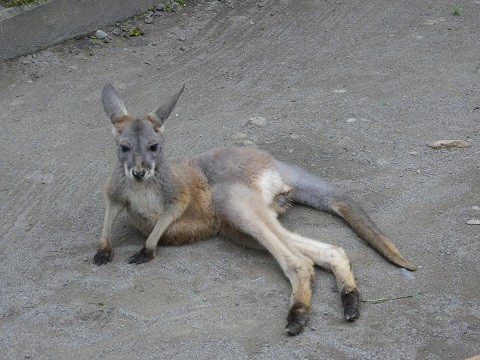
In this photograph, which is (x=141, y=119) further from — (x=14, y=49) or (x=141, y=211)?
(x=14, y=49)

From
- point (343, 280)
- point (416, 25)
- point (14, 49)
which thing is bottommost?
point (416, 25)

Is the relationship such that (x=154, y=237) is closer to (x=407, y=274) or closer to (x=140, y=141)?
(x=140, y=141)

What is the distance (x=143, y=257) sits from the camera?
4766 millimetres

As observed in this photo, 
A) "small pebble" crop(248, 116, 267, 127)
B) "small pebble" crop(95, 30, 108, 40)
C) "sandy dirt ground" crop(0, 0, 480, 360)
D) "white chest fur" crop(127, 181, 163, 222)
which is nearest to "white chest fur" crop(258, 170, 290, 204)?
"sandy dirt ground" crop(0, 0, 480, 360)

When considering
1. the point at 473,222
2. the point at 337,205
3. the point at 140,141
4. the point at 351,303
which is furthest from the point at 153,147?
the point at 473,222

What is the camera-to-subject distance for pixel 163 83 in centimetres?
718

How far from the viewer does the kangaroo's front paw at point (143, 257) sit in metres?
4.75

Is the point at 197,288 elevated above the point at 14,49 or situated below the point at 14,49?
below

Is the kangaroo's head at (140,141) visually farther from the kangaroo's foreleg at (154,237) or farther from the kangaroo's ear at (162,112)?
the kangaroo's foreleg at (154,237)

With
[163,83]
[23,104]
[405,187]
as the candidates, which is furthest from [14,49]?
[405,187]

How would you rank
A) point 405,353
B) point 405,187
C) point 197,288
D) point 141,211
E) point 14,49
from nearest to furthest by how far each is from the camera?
point 405,353 < point 197,288 < point 141,211 < point 405,187 < point 14,49

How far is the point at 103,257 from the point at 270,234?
3.46 feet

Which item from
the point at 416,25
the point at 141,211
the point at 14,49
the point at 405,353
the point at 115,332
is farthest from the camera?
the point at 416,25

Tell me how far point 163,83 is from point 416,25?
2870mm
